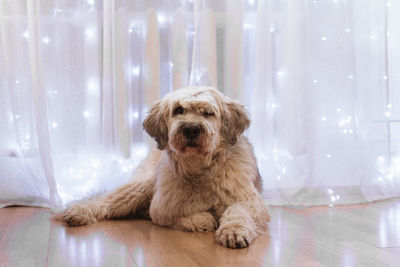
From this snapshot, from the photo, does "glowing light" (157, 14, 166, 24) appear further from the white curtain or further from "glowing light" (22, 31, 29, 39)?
"glowing light" (22, 31, 29, 39)

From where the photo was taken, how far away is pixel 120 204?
293 centimetres

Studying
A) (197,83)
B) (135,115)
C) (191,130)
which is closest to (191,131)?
(191,130)

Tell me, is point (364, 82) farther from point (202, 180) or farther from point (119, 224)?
point (119, 224)

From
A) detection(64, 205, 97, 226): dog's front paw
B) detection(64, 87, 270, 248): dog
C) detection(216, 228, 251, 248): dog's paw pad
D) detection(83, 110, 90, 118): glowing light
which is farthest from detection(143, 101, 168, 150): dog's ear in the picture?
detection(83, 110, 90, 118): glowing light

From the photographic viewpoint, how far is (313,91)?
11.6 ft

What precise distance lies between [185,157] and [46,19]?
158cm

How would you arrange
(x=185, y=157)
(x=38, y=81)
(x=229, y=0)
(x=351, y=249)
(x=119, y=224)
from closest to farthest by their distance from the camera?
(x=351, y=249) → (x=185, y=157) → (x=119, y=224) → (x=38, y=81) → (x=229, y=0)

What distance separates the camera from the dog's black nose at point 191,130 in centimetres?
240

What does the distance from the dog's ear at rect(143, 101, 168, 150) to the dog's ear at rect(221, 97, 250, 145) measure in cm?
34

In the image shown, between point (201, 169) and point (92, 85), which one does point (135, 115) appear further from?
point (201, 169)

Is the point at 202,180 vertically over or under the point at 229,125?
under

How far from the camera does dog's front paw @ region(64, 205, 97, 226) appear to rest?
2.70 metres

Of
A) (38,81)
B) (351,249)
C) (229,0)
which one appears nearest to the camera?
(351,249)

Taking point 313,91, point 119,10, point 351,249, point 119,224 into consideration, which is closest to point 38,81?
point 119,10
